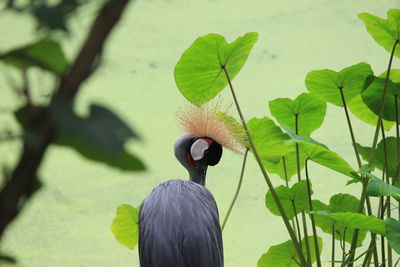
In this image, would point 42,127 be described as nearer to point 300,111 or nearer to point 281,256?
point 300,111

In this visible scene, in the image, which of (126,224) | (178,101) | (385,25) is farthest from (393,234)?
(178,101)

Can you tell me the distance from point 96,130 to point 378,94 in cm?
114

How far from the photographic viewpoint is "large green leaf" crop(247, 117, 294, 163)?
3.88 ft

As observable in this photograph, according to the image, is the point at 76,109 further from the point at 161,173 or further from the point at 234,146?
the point at 161,173

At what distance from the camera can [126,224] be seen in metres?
1.33

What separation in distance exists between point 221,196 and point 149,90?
0.47m

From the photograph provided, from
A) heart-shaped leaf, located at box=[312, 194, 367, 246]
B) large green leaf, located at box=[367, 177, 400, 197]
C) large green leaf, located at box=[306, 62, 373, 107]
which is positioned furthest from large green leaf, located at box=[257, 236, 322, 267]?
large green leaf, located at box=[367, 177, 400, 197]

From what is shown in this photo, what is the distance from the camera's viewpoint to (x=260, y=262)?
4.73 ft

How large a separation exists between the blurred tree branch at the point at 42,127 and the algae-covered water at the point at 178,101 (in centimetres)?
167

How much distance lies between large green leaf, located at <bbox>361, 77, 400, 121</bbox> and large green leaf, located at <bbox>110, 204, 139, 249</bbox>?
0.50 metres

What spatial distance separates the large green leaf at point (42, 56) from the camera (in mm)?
189

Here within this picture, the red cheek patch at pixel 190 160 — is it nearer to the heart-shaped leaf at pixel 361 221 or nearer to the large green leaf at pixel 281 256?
the heart-shaped leaf at pixel 361 221

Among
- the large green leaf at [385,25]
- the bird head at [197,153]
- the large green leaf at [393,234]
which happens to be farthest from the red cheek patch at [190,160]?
the large green leaf at [385,25]

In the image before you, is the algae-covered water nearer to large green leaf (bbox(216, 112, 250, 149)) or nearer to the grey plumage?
large green leaf (bbox(216, 112, 250, 149))
